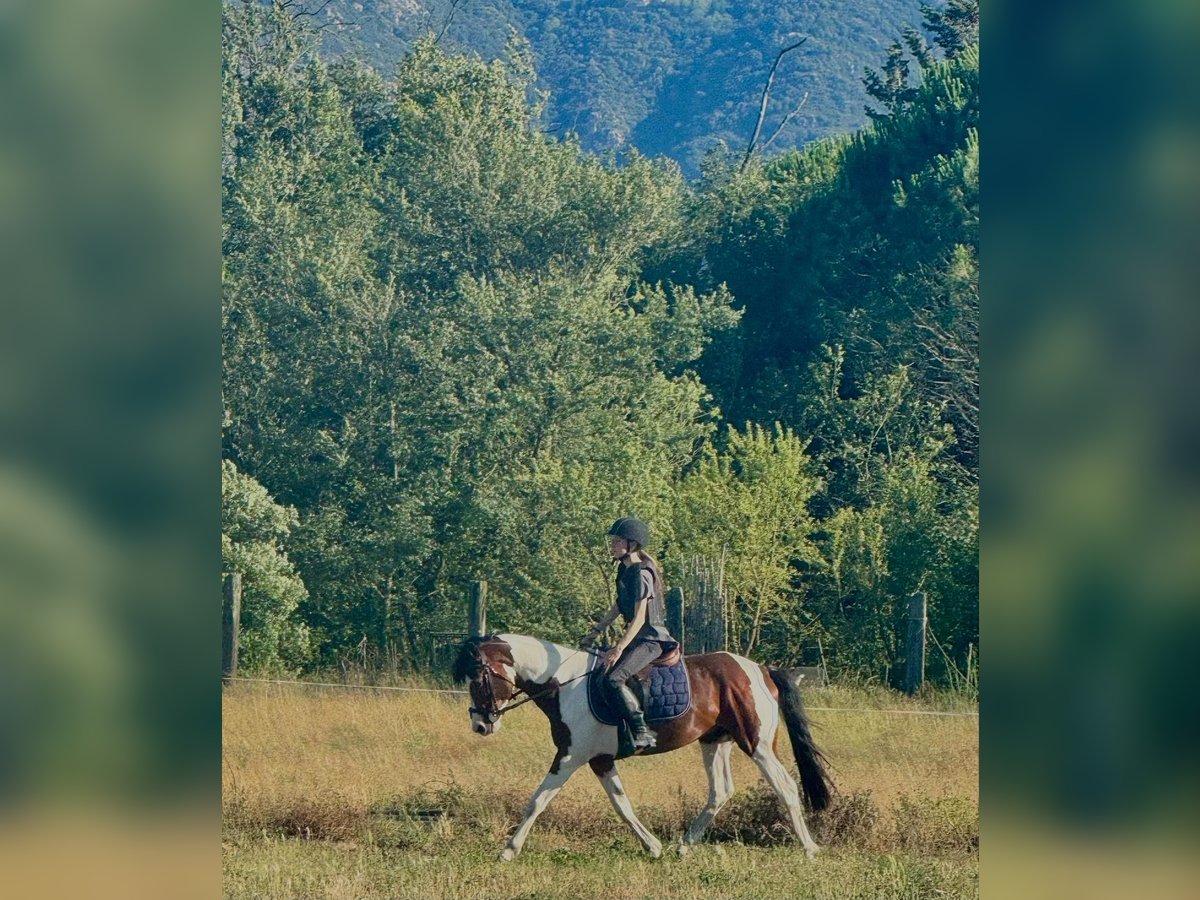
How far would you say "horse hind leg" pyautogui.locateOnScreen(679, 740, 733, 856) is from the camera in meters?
9.56

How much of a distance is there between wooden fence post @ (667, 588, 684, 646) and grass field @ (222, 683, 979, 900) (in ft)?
3.56

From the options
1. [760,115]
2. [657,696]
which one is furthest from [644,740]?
[760,115]

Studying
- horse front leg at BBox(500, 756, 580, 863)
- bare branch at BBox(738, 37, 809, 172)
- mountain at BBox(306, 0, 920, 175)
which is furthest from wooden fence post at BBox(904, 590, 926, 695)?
mountain at BBox(306, 0, 920, 175)

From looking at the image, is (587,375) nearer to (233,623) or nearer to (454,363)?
(454,363)

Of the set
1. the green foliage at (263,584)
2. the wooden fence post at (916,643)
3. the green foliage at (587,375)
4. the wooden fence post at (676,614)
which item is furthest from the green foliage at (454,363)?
the wooden fence post at (916,643)

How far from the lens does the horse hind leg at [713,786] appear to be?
9562mm

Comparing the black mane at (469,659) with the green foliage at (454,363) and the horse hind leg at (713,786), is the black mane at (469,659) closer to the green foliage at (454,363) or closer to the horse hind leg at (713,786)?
the horse hind leg at (713,786)

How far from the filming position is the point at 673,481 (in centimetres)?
1409

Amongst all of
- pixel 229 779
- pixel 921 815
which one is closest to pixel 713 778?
pixel 921 815

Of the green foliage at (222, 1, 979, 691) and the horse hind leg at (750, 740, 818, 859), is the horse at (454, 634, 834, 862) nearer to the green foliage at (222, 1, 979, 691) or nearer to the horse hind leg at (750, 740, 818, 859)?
the horse hind leg at (750, 740, 818, 859)

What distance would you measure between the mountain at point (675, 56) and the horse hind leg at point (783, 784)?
8.66 metres

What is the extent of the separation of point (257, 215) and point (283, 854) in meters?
7.51
